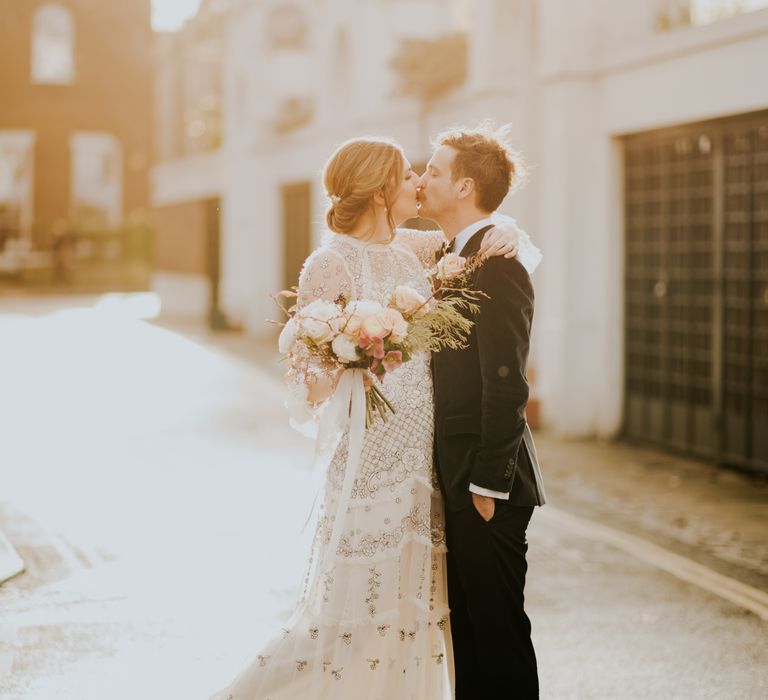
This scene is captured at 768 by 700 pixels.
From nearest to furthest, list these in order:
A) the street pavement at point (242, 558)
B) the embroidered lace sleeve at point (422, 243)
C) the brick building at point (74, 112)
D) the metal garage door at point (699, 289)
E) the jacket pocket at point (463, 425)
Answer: the jacket pocket at point (463, 425), the embroidered lace sleeve at point (422, 243), the street pavement at point (242, 558), the metal garage door at point (699, 289), the brick building at point (74, 112)

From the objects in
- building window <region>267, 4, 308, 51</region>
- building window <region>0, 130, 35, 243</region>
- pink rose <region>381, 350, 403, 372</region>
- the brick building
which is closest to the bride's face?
pink rose <region>381, 350, 403, 372</region>

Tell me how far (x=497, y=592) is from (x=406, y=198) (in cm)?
125

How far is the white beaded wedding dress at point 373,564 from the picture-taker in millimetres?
4012

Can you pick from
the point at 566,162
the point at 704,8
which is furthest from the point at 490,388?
the point at 704,8

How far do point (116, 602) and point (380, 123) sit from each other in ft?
40.1

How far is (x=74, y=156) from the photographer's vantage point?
43.5 m

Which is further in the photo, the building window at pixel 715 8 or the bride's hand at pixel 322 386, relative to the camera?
the building window at pixel 715 8

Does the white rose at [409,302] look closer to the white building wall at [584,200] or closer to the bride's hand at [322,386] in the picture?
the bride's hand at [322,386]

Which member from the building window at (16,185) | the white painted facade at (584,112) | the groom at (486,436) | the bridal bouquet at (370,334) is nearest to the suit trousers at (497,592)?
the groom at (486,436)

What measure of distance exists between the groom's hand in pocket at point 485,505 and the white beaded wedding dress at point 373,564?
0.64 ft

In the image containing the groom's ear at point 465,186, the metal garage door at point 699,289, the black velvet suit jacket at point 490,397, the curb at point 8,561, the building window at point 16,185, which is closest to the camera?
the black velvet suit jacket at point 490,397

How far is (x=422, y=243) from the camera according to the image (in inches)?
174

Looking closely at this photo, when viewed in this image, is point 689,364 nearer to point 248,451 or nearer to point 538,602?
point 248,451

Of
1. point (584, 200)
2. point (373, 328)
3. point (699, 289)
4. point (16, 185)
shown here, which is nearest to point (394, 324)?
point (373, 328)
